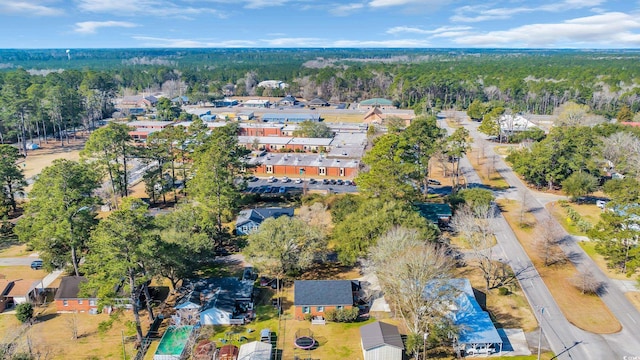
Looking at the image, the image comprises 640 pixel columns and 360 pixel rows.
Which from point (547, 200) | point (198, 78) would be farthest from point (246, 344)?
point (198, 78)

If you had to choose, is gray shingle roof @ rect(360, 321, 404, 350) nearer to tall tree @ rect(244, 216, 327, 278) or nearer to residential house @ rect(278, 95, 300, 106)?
tall tree @ rect(244, 216, 327, 278)

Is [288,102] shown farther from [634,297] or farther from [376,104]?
[634,297]

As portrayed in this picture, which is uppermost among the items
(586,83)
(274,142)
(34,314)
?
(586,83)

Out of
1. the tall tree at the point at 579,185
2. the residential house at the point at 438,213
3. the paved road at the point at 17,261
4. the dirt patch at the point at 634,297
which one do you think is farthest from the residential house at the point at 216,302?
the tall tree at the point at 579,185

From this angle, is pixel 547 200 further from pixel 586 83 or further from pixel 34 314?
pixel 586 83

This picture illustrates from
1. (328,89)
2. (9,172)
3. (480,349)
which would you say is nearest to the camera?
(480,349)

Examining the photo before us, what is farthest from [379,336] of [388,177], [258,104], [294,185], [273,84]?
[273,84]
